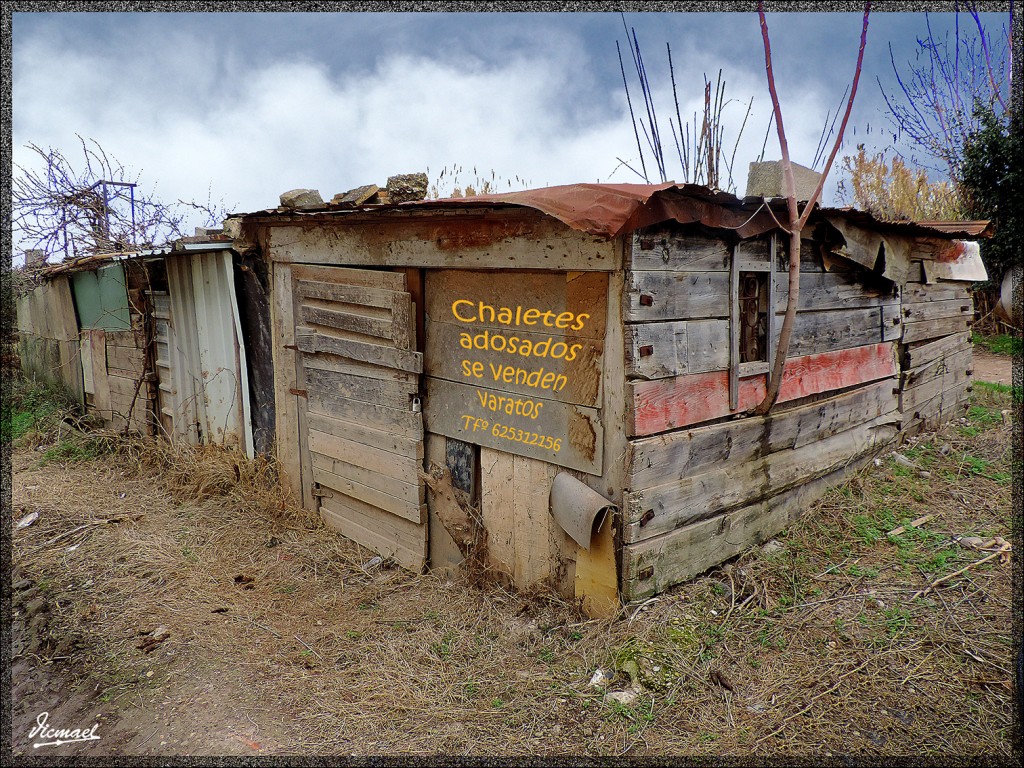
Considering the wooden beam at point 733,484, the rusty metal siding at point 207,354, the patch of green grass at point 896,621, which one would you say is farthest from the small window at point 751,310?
the rusty metal siding at point 207,354

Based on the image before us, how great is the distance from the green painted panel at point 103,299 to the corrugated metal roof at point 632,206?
4873 millimetres

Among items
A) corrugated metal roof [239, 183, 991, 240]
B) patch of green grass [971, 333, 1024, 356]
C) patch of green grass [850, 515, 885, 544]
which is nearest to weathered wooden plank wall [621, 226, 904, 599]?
corrugated metal roof [239, 183, 991, 240]

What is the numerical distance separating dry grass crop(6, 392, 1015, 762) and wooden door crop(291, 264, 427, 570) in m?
0.29

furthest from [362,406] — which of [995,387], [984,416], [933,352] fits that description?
[995,387]

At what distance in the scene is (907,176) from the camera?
1361 cm

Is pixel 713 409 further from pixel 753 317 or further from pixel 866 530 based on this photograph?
pixel 866 530

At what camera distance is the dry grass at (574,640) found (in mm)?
3027

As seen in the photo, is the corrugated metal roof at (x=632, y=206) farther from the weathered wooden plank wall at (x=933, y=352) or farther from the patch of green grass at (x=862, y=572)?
the weathered wooden plank wall at (x=933, y=352)

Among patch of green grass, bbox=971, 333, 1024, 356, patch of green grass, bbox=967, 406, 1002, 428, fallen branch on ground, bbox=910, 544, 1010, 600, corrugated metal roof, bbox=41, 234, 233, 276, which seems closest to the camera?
fallen branch on ground, bbox=910, 544, 1010, 600

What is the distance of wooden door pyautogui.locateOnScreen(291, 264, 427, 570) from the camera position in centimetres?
466

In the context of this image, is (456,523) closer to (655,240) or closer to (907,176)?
(655,240)

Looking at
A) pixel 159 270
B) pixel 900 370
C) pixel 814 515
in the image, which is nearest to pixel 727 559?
pixel 814 515

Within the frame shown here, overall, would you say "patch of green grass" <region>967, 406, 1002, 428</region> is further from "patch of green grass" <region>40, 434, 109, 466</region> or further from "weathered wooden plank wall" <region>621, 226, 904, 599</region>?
"patch of green grass" <region>40, 434, 109, 466</region>

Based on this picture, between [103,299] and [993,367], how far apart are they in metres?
13.1
